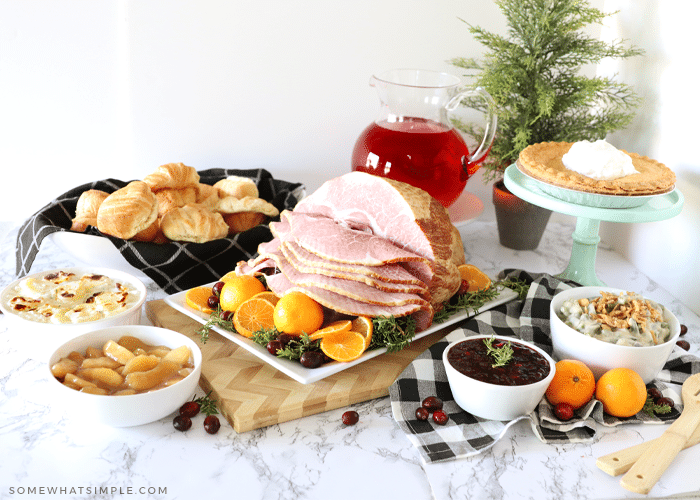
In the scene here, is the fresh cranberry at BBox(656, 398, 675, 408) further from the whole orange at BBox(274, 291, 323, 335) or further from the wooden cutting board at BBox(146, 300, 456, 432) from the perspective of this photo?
the whole orange at BBox(274, 291, 323, 335)

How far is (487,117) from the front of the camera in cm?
188

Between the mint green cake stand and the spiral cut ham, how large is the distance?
0.23 m

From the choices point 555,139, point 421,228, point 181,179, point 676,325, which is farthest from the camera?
point 555,139

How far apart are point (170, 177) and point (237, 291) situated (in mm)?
474

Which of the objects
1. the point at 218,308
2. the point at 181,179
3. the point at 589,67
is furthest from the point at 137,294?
the point at 589,67

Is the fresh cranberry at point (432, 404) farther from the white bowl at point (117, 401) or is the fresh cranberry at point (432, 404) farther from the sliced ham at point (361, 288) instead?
the white bowl at point (117, 401)

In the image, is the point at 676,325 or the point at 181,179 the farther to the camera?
the point at 181,179

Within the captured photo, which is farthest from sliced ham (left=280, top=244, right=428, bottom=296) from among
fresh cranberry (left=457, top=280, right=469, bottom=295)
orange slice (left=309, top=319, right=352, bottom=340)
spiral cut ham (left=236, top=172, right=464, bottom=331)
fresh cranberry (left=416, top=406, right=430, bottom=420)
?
fresh cranberry (left=416, top=406, right=430, bottom=420)

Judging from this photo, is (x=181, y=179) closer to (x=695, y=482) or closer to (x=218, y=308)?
(x=218, y=308)

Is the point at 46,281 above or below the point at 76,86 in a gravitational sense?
below

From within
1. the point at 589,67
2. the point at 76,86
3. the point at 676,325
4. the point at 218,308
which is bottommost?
the point at 218,308

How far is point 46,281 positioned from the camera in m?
1.49

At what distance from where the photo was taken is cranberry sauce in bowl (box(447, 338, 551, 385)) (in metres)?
1.24

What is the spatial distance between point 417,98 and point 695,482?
123 cm
